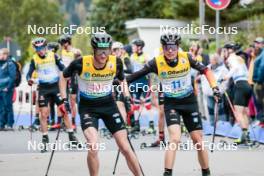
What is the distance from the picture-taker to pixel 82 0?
18712cm

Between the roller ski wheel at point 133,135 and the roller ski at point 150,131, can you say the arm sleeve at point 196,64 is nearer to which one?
the roller ski wheel at point 133,135

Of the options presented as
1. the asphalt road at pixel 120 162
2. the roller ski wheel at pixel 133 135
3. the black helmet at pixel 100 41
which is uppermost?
the black helmet at pixel 100 41

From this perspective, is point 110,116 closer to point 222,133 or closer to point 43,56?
point 43,56

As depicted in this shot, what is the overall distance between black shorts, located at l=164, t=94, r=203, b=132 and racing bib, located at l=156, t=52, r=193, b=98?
9cm

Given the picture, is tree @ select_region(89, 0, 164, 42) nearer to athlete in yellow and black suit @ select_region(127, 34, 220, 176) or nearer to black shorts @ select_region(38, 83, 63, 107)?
black shorts @ select_region(38, 83, 63, 107)

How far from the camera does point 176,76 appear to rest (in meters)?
11.4

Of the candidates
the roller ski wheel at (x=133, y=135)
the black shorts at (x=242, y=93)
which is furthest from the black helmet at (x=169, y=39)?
the roller ski wheel at (x=133, y=135)

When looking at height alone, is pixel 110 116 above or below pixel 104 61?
below

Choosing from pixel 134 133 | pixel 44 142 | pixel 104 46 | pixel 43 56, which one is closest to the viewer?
pixel 104 46

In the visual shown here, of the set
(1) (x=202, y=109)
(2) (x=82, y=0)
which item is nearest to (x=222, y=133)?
(1) (x=202, y=109)

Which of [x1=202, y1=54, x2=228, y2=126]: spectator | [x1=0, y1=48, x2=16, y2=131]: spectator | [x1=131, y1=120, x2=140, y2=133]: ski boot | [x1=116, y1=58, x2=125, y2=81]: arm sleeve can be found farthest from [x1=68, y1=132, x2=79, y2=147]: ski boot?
[x1=0, y1=48, x2=16, y2=131]: spectator

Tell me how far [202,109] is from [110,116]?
11.8 metres

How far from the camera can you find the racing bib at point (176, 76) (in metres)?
11.4

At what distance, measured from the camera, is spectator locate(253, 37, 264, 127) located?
1723cm
